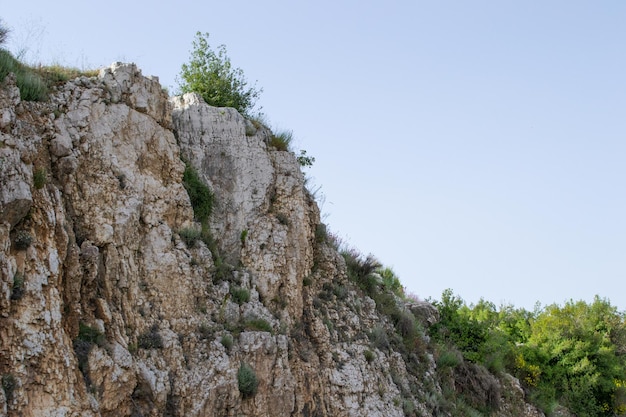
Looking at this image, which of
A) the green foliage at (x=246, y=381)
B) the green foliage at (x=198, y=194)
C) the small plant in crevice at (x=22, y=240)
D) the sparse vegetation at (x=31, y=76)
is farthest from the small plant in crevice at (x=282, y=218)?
the small plant in crevice at (x=22, y=240)

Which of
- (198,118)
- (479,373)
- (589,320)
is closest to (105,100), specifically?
(198,118)

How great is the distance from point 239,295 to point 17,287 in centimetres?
454

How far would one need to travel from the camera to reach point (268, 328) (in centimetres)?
1205

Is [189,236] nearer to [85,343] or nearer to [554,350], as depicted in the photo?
[85,343]

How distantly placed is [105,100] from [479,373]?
39.6 feet

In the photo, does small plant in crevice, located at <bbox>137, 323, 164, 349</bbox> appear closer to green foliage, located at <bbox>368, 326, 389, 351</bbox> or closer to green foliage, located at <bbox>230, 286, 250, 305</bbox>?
green foliage, located at <bbox>230, 286, 250, 305</bbox>

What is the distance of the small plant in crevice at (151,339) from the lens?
34.3 ft

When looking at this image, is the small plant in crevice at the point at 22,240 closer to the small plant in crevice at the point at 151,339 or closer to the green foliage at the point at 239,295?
the small plant in crevice at the point at 151,339

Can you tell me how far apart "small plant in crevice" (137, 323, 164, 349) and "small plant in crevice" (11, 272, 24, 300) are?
95.1 inches

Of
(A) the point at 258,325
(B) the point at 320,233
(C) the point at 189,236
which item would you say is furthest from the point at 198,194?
(B) the point at 320,233

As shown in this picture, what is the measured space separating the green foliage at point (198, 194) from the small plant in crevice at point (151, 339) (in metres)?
2.93

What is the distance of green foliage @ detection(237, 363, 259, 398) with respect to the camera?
11.0 metres

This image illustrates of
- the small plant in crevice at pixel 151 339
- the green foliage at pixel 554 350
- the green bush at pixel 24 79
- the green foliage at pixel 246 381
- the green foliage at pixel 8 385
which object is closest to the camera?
the green foliage at pixel 8 385

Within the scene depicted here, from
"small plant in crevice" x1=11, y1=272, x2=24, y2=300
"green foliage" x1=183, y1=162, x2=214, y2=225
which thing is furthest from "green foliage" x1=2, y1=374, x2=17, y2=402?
"green foliage" x1=183, y1=162, x2=214, y2=225
